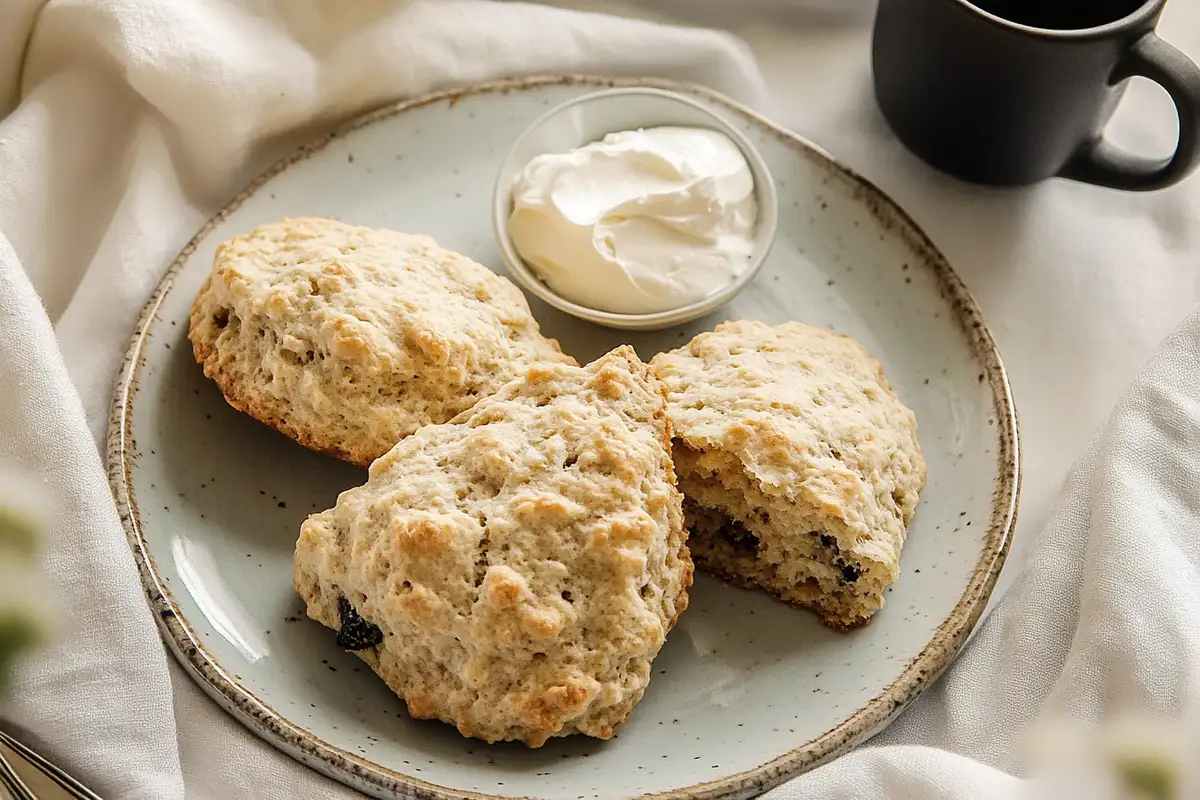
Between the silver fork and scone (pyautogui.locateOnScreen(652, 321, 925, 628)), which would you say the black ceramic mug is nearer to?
scone (pyautogui.locateOnScreen(652, 321, 925, 628))

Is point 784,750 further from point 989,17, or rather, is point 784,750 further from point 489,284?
point 989,17

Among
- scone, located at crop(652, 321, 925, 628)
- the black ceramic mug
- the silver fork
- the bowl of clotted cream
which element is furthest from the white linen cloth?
the bowl of clotted cream

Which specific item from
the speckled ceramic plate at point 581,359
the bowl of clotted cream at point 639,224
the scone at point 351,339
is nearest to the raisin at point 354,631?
the speckled ceramic plate at point 581,359

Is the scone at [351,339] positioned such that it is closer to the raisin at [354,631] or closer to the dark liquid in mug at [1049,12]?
the raisin at [354,631]

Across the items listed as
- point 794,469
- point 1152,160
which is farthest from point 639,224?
point 1152,160

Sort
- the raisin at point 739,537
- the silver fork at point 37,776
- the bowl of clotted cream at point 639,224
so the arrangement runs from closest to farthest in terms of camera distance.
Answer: the silver fork at point 37,776
the raisin at point 739,537
the bowl of clotted cream at point 639,224

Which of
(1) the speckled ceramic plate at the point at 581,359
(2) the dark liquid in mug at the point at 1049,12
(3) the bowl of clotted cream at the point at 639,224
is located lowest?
(1) the speckled ceramic plate at the point at 581,359

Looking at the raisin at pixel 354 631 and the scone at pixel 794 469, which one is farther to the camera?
the scone at pixel 794 469
